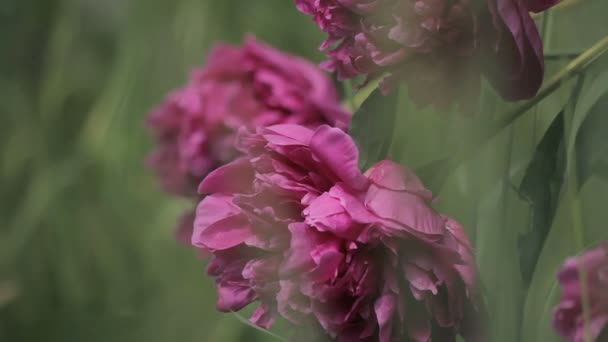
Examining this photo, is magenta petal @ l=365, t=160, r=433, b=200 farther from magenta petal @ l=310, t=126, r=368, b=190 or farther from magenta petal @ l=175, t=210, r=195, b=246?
A: magenta petal @ l=175, t=210, r=195, b=246

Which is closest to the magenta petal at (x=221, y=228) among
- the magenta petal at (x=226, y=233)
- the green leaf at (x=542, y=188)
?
the magenta petal at (x=226, y=233)

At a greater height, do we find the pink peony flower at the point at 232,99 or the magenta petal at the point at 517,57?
the magenta petal at the point at 517,57

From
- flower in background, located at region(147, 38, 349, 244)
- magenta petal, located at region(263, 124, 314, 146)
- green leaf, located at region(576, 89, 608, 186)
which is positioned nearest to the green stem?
green leaf, located at region(576, 89, 608, 186)

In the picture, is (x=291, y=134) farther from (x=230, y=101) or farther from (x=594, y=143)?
(x=230, y=101)

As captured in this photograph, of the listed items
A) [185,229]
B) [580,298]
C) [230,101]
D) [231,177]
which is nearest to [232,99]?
[230,101]

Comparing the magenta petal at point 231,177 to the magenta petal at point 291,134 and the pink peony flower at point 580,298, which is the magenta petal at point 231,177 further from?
the pink peony flower at point 580,298

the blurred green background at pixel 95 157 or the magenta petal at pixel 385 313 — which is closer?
the magenta petal at pixel 385 313
